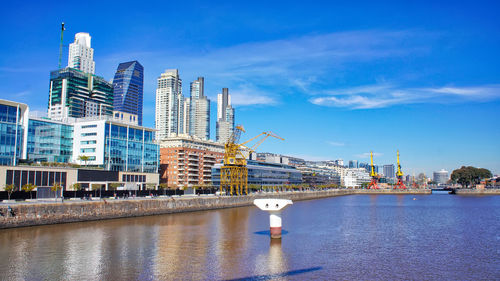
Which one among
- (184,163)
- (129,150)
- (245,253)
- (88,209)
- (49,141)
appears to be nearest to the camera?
(245,253)

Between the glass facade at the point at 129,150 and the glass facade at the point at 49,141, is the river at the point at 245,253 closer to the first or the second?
the glass facade at the point at 49,141

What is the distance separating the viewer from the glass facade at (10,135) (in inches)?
3144

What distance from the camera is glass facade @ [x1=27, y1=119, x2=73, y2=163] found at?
310 feet

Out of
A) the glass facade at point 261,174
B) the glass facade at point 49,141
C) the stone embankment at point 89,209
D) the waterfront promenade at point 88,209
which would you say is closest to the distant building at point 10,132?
the glass facade at point 49,141

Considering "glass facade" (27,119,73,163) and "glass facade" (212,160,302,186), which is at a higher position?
"glass facade" (27,119,73,163)

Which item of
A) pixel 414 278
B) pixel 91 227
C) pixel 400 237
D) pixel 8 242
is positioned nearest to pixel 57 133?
pixel 91 227

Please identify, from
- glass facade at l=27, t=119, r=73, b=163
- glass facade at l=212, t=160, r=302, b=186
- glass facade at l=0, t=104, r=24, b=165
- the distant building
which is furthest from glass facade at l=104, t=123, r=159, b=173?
glass facade at l=212, t=160, r=302, b=186

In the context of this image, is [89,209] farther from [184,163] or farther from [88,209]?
[184,163]

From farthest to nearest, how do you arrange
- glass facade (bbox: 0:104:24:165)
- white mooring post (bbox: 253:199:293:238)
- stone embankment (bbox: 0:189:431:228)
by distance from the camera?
1. glass facade (bbox: 0:104:24:165)
2. stone embankment (bbox: 0:189:431:228)
3. white mooring post (bbox: 253:199:293:238)

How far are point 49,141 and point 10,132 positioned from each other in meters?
18.3

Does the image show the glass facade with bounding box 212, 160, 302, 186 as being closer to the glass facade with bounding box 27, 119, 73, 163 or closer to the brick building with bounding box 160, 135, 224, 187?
the brick building with bounding box 160, 135, 224, 187

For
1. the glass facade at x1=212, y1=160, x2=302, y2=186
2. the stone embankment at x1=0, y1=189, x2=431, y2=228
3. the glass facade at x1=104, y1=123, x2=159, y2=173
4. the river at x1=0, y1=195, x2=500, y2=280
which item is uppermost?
the glass facade at x1=104, y1=123, x2=159, y2=173

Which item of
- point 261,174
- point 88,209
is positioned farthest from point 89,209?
point 261,174

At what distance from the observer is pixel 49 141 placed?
328ft
